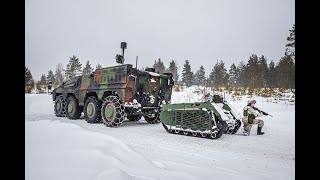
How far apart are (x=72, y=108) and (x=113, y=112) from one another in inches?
153

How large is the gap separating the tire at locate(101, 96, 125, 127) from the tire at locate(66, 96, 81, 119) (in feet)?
9.77

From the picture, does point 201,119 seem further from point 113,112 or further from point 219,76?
point 219,76

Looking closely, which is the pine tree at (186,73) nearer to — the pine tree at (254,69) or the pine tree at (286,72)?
the pine tree at (254,69)

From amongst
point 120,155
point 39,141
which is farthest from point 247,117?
point 39,141

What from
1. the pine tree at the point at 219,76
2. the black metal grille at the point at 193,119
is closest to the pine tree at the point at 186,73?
the pine tree at the point at 219,76

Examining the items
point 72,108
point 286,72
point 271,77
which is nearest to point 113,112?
point 72,108

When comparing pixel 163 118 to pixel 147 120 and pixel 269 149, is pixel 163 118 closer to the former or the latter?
pixel 147 120

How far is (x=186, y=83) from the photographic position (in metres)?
56.4

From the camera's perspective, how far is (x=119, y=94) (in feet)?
31.0

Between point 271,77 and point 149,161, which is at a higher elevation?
point 271,77

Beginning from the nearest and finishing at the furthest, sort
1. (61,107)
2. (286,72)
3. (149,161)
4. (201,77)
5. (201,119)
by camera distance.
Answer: (149,161) < (201,119) < (61,107) < (286,72) < (201,77)
